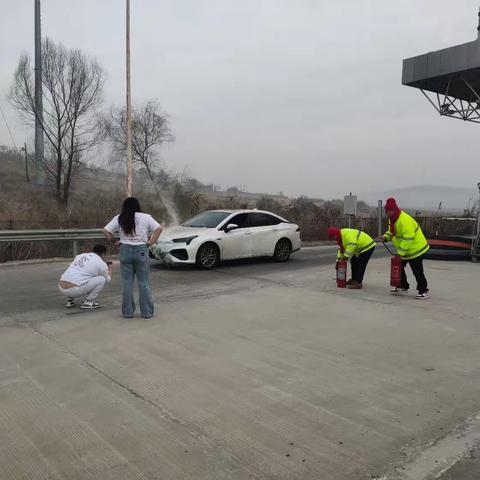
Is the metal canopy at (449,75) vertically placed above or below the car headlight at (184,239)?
above

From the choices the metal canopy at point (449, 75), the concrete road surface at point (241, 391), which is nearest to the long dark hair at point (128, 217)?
the concrete road surface at point (241, 391)

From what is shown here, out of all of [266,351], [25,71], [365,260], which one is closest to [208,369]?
[266,351]

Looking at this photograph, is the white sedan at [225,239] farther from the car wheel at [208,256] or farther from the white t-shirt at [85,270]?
the white t-shirt at [85,270]

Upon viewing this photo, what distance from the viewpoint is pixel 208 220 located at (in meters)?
12.4

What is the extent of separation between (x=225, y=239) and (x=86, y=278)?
16.6ft

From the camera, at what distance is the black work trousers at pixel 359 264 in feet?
30.7

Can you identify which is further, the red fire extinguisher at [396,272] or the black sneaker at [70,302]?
the red fire extinguisher at [396,272]

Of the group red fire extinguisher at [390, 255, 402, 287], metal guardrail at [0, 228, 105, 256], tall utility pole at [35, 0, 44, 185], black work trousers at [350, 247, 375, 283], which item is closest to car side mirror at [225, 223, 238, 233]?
black work trousers at [350, 247, 375, 283]

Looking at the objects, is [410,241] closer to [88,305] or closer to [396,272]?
[396,272]

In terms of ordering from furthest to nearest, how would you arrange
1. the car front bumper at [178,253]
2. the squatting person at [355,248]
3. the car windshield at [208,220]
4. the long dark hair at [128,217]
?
the car windshield at [208,220], the car front bumper at [178,253], the squatting person at [355,248], the long dark hair at [128,217]

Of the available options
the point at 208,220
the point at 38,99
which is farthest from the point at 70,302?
the point at 38,99

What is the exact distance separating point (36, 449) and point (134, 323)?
10.8ft

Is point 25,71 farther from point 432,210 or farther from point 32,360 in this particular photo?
point 32,360

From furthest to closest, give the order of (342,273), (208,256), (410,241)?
(208,256), (342,273), (410,241)
